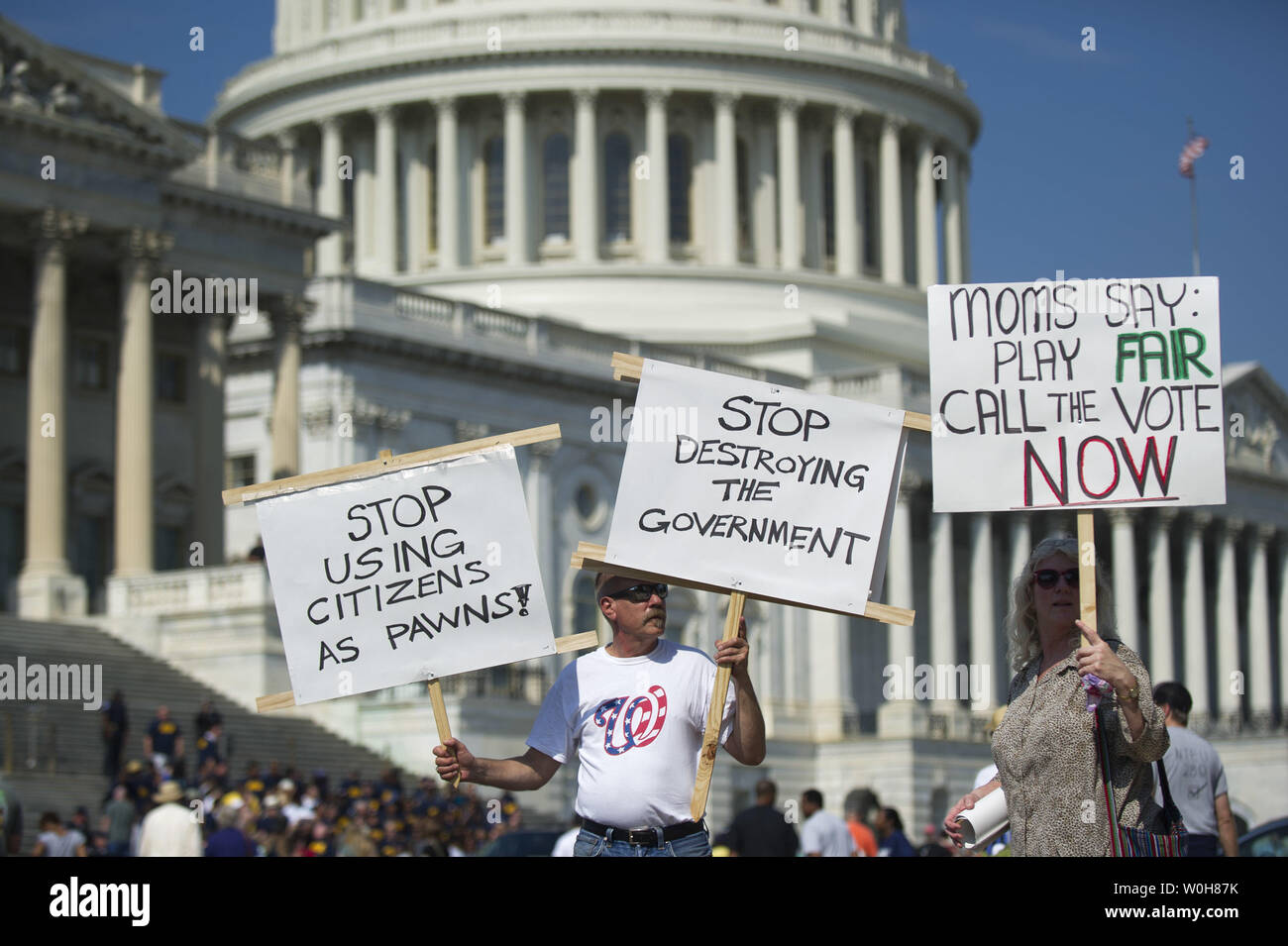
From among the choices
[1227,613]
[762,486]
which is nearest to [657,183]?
[1227,613]

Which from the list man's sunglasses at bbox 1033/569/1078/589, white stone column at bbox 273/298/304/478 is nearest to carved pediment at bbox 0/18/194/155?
white stone column at bbox 273/298/304/478

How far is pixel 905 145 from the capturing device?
10038 cm

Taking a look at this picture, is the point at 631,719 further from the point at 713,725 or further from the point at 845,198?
the point at 845,198

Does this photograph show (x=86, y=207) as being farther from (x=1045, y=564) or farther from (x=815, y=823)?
(x=1045, y=564)

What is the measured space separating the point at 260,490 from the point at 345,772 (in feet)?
110

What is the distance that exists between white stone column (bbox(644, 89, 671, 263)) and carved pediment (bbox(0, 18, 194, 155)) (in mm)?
40797

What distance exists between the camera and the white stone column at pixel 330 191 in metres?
93.2

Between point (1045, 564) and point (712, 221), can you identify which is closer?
point (1045, 564)

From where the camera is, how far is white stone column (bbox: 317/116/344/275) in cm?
9319

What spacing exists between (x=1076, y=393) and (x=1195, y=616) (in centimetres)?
7972

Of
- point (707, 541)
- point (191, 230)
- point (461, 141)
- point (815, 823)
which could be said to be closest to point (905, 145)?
point (461, 141)

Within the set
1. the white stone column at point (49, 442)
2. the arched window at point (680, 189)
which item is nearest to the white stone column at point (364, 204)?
the arched window at point (680, 189)

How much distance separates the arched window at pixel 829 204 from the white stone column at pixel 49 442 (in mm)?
50550
